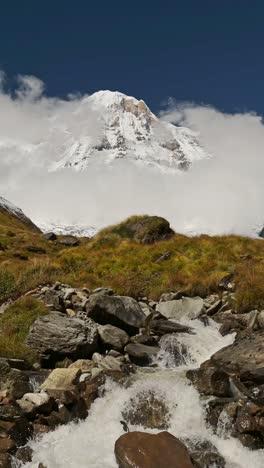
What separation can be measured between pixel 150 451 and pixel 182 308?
12.4 metres

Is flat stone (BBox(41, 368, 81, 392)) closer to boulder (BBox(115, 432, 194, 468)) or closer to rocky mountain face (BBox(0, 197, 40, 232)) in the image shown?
boulder (BBox(115, 432, 194, 468))

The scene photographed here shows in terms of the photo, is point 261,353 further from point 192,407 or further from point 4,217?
point 4,217

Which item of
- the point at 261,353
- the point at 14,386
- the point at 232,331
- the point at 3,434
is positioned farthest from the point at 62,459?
the point at 232,331

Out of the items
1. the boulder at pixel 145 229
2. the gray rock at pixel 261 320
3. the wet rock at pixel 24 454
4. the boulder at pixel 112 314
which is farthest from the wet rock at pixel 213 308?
the boulder at pixel 145 229

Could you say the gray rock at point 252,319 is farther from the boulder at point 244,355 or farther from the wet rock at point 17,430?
A: the wet rock at point 17,430

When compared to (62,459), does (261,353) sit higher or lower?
higher

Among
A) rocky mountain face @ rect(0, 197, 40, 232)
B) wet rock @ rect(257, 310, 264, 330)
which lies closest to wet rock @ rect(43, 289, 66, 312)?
wet rock @ rect(257, 310, 264, 330)

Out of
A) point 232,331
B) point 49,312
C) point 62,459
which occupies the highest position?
point 232,331

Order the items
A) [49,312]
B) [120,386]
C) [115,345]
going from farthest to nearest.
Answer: [49,312] < [115,345] < [120,386]

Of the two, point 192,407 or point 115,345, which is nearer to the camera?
point 192,407

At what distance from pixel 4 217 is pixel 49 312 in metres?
59.8

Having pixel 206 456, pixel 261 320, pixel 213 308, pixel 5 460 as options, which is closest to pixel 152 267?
pixel 213 308

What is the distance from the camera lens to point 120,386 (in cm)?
1656

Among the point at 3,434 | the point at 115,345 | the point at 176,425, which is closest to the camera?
the point at 3,434
